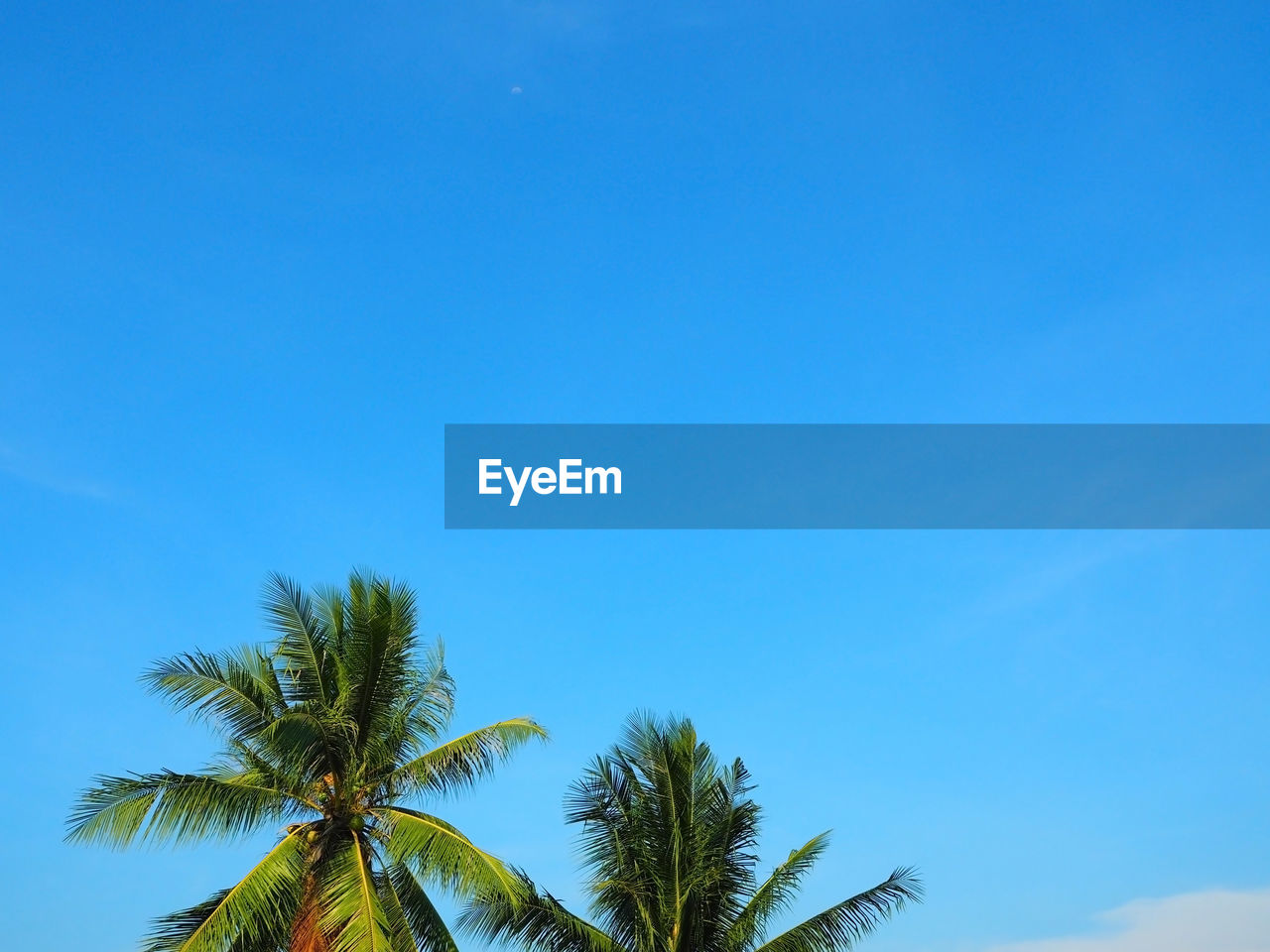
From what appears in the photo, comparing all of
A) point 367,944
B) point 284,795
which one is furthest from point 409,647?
point 367,944

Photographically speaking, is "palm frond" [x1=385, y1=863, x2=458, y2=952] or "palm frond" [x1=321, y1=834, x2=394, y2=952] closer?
"palm frond" [x1=321, y1=834, x2=394, y2=952]

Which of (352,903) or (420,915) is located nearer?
(352,903)

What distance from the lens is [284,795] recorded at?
2361cm

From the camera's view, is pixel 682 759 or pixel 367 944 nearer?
→ pixel 367 944

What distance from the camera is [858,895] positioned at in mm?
27406

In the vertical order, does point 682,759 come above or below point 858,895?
above

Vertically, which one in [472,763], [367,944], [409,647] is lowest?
[367,944]

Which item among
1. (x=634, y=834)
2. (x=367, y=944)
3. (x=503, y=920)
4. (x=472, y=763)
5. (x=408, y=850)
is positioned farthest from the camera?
(x=634, y=834)

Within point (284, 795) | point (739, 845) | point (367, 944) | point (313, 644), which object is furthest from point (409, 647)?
point (739, 845)

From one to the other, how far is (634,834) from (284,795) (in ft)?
25.9

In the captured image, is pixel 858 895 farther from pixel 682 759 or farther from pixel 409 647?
pixel 409 647

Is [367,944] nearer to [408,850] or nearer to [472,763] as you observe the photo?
[408,850]

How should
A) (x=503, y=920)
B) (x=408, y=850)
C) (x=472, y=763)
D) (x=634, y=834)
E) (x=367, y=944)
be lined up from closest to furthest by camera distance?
1. (x=367, y=944)
2. (x=408, y=850)
3. (x=472, y=763)
4. (x=503, y=920)
5. (x=634, y=834)

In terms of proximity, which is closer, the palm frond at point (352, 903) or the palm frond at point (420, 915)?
the palm frond at point (352, 903)
